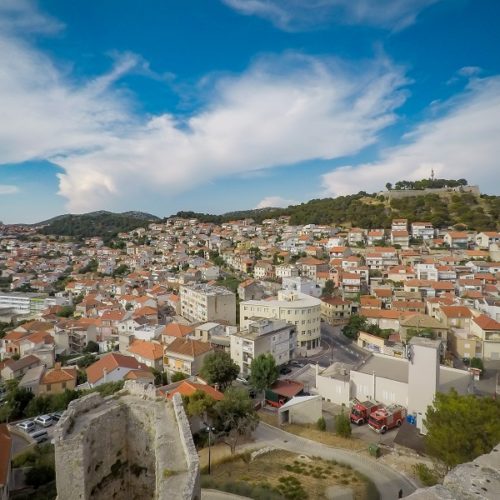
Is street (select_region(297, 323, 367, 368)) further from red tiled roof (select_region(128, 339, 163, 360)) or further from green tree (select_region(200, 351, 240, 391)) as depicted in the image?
red tiled roof (select_region(128, 339, 163, 360))

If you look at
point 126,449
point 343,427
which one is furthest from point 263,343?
point 126,449

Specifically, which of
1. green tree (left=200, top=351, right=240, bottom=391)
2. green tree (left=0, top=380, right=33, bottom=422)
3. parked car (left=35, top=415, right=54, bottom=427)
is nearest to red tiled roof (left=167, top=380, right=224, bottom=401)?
green tree (left=200, top=351, right=240, bottom=391)

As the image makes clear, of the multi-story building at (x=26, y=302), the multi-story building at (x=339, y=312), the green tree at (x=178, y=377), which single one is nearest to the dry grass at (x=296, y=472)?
the green tree at (x=178, y=377)

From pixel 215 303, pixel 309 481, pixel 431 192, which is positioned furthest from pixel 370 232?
pixel 309 481

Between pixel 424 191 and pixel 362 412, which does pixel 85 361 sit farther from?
pixel 424 191

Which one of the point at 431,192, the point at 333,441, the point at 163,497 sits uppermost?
the point at 431,192

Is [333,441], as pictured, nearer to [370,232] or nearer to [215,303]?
[215,303]

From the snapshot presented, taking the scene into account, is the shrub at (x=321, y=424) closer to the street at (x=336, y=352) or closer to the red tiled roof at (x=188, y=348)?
the red tiled roof at (x=188, y=348)
